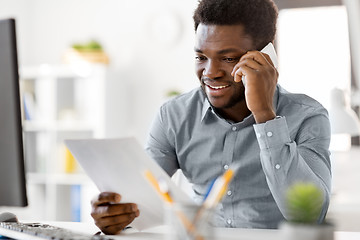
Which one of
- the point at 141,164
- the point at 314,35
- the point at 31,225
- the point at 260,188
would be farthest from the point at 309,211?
the point at 314,35

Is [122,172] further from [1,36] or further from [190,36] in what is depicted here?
[190,36]

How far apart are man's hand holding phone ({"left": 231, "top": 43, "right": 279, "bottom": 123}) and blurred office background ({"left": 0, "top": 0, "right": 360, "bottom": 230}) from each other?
254 cm

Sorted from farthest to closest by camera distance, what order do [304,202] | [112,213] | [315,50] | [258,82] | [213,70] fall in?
1. [315,50]
2. [213,70]
3. [258,82]
4. [112,213]
5. [304,202]

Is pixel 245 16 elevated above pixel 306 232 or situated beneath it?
elevated above

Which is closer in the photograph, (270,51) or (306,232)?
(306,232)

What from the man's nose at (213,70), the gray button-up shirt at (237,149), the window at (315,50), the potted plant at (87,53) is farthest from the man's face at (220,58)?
the potted plant at (87,53)

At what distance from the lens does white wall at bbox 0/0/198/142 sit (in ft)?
13.9

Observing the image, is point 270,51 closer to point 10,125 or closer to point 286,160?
point 286,160

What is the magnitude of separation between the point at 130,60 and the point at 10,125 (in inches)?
129

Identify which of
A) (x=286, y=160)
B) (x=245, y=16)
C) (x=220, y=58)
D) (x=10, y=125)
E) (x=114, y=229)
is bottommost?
(x=114, y=229)

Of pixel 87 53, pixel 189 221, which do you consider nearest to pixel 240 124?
pixel 189 221

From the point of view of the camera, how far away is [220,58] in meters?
1.53

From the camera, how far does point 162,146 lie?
175 centimetres

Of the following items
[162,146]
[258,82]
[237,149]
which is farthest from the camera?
[162,146]
